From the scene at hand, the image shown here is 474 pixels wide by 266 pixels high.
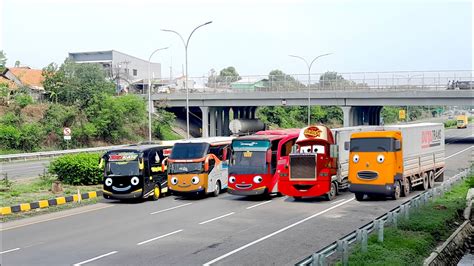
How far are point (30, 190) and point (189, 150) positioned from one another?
26.1 ft

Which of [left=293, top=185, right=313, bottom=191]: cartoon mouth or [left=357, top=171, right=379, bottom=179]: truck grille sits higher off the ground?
[left=357, top=171, right=379, bottom=179]: truck grille

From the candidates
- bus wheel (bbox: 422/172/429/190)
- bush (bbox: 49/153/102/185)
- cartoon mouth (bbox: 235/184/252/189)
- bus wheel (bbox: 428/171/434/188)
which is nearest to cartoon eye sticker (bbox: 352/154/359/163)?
cartoon mouth (bbox: 235/184/252/189)

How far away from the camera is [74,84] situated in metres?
60.3

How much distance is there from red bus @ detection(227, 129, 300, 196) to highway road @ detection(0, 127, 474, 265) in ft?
2.23

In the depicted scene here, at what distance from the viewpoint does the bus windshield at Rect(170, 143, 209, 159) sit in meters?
25.4

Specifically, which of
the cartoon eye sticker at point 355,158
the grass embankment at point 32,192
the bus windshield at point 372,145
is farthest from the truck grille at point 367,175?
the grass embankment at point 32,192

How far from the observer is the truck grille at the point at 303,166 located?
77.4 feet

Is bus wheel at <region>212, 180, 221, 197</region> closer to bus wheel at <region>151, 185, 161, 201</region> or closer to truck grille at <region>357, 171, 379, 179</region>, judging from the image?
bus wheel at <region>151, 185, 161, 201</region>

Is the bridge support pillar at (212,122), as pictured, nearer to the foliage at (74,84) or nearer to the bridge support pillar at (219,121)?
the bridge support pillar at (219,121)

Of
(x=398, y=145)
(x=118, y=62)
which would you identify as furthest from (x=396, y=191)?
(x=118, y=62)

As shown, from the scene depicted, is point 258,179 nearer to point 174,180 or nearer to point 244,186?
point 244,186

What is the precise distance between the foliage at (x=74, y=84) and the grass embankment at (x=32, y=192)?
2983cm

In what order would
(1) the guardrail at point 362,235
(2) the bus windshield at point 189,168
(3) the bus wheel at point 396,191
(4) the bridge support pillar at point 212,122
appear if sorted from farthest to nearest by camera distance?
(4) the bridge support pillar at point 212,122 → (2) the bus windshield at point 189,168 → (3) the bus wheel at point 396,191 → (1) the guardrail at point 362,235

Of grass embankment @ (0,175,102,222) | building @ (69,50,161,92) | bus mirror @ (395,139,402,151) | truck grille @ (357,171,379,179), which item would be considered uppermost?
building @ (69,50,161,92)
